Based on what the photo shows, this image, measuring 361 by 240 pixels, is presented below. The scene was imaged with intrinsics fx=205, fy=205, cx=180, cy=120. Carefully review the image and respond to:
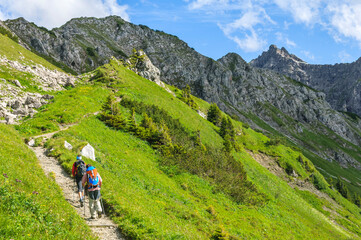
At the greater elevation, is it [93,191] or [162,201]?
[93,191]

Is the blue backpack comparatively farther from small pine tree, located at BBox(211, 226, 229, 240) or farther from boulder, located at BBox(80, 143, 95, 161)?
small pine tree, located at BBox(211, 226, 229, 240)

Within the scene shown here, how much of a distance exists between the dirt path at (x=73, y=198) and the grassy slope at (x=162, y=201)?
0.56 m

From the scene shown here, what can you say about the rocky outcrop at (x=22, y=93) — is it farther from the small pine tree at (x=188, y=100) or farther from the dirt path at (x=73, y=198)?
the small pine tree at (x=188, y=100)

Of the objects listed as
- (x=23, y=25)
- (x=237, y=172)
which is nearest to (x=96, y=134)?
(x=237, y=172)

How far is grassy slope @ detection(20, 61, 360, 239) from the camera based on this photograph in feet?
44.1

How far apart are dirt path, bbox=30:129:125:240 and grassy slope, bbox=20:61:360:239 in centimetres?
56

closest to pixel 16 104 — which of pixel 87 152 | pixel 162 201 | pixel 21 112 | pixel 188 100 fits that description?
pixel 21 112

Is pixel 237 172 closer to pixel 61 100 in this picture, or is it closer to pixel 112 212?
pixel 112 212

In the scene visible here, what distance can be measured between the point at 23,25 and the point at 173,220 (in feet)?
585

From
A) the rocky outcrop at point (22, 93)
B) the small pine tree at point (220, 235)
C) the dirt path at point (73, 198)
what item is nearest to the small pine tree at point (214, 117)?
the rocky outcrop at point (22, 93)

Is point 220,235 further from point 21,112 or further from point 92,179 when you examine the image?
point 21,112

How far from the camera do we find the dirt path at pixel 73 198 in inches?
442

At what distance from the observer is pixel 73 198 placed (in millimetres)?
13758

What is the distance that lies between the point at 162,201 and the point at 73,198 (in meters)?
7.76
